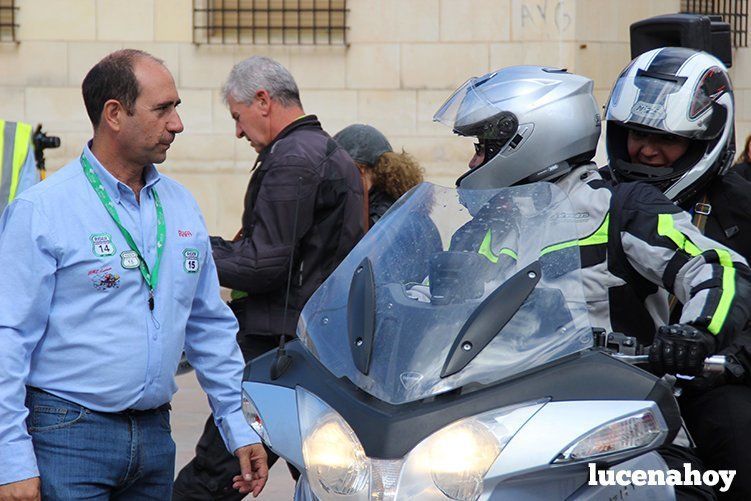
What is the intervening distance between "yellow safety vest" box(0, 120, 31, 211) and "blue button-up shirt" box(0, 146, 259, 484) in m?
2.75

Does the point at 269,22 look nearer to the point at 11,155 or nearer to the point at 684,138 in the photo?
the point at 11,155

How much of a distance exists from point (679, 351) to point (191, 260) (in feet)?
4.47

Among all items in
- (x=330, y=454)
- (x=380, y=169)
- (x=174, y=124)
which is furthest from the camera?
(x=380, y=169)

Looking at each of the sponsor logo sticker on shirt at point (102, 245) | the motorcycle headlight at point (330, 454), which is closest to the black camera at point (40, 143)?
the sponsor logo sticker on shirt at point (102, 245)

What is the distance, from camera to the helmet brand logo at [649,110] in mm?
3955

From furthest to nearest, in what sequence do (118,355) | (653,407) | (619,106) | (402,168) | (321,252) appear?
(402,168)
(321,252)
(619,106)
(118,355)
(653,407)

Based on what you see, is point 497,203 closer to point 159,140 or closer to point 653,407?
point 653,407

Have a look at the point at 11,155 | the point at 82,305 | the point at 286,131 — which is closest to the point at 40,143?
the point at 11,155

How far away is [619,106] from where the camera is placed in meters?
4.07

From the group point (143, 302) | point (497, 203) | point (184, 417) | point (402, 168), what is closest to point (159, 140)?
point (143, 302)

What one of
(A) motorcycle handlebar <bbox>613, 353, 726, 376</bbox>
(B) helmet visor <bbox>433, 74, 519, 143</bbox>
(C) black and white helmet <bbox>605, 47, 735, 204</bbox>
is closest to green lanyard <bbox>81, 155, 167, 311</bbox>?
(B) helmet visor <bbox>433, 74, 519, 143</bbox>

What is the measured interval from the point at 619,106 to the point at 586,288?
0.79 meters

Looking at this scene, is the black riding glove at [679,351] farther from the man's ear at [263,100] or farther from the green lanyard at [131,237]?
the man's ear at [263,100]

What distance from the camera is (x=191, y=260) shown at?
3.71 m
